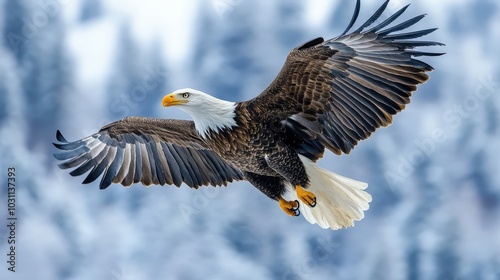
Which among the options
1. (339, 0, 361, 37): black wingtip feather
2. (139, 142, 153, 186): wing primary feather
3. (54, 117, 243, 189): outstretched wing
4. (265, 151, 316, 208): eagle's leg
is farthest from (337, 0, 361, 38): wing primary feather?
(139, 142, 153, 186): wing primary feather

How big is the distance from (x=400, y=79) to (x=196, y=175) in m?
2.51

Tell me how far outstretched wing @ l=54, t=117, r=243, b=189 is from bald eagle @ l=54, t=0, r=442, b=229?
0.4 inches

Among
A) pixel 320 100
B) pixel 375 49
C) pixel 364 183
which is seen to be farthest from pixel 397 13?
pixel 364 183

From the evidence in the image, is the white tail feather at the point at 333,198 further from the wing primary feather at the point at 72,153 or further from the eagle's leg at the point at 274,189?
the wing primary feather at the point at 72,153

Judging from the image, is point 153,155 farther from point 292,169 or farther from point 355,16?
point 355,16

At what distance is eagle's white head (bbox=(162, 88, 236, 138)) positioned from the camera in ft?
29.0

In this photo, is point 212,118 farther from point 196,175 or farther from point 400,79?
point 400,79

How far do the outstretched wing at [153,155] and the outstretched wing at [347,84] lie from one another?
123 cm

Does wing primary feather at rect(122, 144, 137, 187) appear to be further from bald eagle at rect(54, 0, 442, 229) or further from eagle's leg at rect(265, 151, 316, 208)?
eagle's leg at rect(265, 151, 316, 208)

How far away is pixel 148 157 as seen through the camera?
980cm

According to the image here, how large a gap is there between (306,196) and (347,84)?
3.59 ft

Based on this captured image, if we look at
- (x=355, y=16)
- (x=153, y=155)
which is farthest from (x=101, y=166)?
(x=355, y=16)

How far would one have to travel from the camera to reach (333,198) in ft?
30.5

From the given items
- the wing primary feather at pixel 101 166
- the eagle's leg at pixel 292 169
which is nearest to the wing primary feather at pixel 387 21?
the eagle's leg at pixel 292 169
